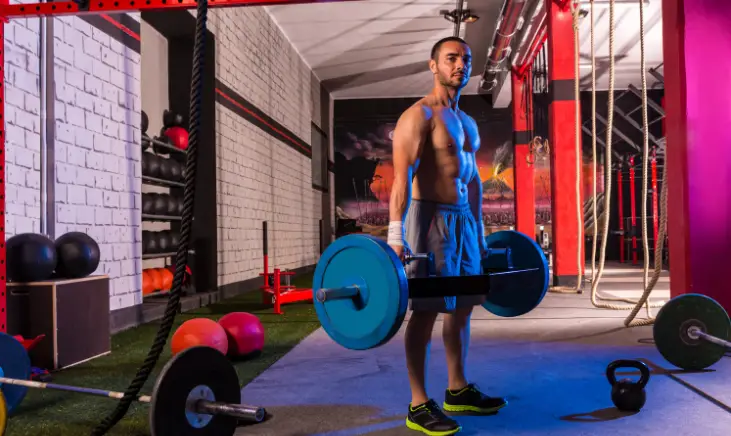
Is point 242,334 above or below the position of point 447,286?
below

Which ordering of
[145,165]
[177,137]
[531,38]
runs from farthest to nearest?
1. [531,38]
2. [177,137]
3. [145,165]

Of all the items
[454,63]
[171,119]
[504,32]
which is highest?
[504,32]

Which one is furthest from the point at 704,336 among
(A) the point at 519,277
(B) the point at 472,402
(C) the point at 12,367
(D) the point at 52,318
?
(D) the point at 52,318

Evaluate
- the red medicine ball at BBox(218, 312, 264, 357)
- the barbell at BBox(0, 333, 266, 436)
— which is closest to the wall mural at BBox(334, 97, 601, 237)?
the red medicine ball at BBox(218, 312, 264, 357)

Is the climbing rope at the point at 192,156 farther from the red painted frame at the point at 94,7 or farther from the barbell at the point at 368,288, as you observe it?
the red painted frame at the point at 94,7

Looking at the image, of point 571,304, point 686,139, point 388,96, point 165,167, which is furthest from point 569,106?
point 388,96

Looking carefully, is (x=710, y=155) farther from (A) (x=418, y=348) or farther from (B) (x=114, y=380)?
(B) (x=114, y=380)

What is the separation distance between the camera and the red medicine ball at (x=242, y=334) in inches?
124

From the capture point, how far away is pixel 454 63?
6.91 ft

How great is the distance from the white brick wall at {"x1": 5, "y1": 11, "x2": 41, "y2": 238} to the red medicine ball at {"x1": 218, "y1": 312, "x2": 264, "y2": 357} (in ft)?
4.57

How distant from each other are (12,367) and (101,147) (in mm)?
2383

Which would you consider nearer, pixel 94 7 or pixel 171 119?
pixel 94 7

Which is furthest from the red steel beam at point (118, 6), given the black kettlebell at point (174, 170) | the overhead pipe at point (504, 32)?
the overhead pipe at point (504, 32)

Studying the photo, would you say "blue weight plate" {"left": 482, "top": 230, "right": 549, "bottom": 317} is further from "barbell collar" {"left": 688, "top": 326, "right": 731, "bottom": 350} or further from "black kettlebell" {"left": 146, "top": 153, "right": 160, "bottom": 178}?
"black kettlebell" {"left": 146, "top": 153, "right": 160, "bottom": 178}
